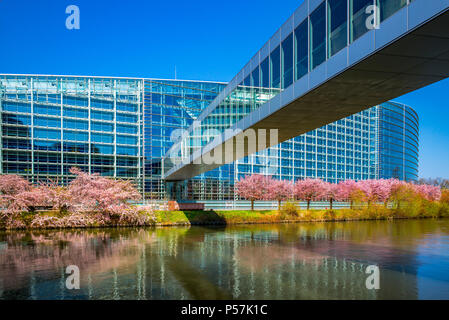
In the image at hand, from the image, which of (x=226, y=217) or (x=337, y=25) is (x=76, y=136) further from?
(x=337, y=25)

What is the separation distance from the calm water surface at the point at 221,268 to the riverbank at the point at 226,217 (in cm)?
769

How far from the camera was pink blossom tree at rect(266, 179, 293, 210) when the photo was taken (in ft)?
184

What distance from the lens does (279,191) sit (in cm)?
5659

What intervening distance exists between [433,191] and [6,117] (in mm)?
83593

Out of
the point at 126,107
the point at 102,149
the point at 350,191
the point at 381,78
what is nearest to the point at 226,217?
the point at 350,191

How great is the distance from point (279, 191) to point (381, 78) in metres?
45.9

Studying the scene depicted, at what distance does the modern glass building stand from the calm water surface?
3494 cm

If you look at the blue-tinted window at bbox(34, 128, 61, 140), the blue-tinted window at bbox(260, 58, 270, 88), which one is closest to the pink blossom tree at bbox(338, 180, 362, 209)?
the blue-tinted window at bbox(260, 58, 270, 88)

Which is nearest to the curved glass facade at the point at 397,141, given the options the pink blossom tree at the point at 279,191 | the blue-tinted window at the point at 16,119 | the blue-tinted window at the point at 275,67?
the pink blossom tree at the point at 279,191

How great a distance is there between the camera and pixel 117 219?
4072cm

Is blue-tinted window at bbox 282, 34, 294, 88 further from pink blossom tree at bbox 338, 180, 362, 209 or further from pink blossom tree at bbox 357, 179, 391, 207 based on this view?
pink blossom tree at bbox 357, 179, 391, 207

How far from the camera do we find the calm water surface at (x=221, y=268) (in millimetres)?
13531

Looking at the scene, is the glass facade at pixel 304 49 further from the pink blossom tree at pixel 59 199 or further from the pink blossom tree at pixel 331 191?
the pink blossom tree at pixel 331 191
